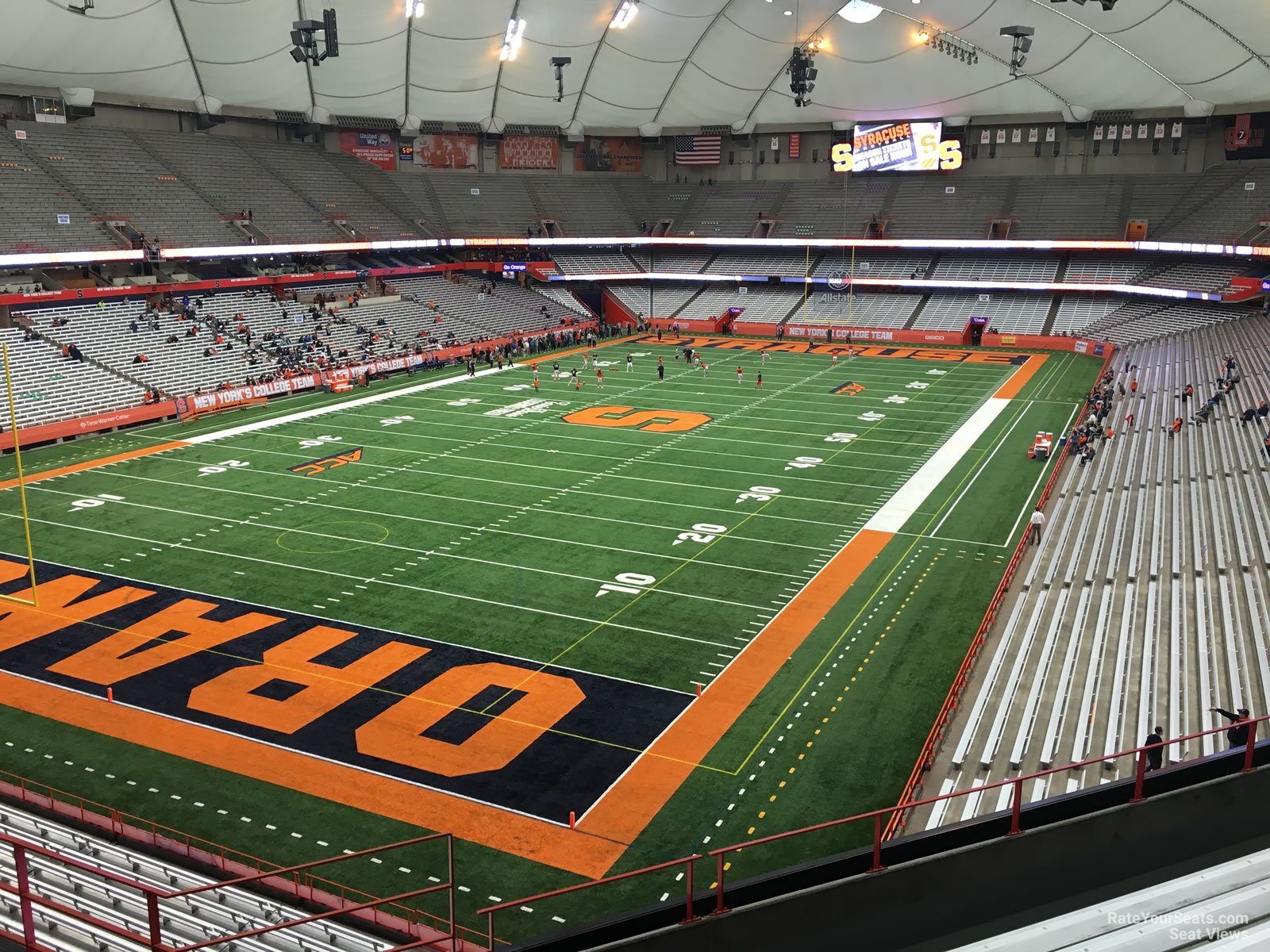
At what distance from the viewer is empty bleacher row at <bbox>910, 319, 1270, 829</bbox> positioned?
1304 centimetres

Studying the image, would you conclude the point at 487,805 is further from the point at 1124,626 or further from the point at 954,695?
the point at 1124,626

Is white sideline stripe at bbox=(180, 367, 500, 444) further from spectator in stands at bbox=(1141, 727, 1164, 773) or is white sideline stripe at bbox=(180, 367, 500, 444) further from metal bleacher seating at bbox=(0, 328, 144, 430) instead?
spectator in stands at bbox=(1141, 727, 1164, 773)

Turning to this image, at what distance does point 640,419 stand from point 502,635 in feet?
67.0

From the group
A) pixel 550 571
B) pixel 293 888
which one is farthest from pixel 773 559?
pixel 293 888

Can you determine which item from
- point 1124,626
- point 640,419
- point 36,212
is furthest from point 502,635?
point 36,212

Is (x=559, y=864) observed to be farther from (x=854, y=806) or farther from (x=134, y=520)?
(x=134, y=520)

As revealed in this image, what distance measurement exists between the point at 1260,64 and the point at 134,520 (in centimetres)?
5475

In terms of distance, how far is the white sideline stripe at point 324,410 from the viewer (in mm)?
35562

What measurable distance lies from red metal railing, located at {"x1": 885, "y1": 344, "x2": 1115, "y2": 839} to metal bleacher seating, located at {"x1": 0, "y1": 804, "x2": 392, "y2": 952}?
19.9ft

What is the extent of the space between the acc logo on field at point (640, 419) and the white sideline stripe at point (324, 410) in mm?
9270

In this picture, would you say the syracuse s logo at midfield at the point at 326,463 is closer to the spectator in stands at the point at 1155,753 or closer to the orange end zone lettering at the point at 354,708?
the orange end zone lettering at the point at 354,708

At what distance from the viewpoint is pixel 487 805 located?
13031 millimetres

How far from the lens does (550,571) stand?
21375 millimetres

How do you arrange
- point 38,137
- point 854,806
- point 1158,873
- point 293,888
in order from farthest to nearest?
point 38,137 < point 854,806 < point 293,888 < point 1158,873
